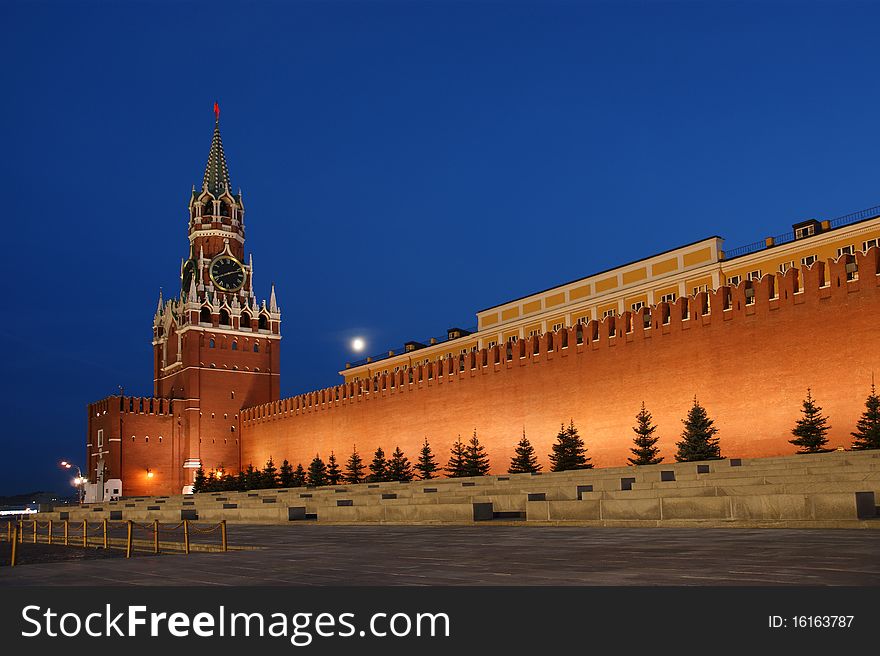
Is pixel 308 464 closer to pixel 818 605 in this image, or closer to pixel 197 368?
pixel 197 368

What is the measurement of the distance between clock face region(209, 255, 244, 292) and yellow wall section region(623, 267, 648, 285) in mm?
29139

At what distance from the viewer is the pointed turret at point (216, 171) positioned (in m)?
59.1

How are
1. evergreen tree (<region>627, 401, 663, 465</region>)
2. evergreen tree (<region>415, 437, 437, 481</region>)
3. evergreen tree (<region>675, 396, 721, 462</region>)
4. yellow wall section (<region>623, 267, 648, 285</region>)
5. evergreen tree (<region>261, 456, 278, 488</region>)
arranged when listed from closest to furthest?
evergreen tree (<region>675, 396, 721, 462</region>)
evergreen tree (<region>627, 401, 663, 465</region>)
evergreen tree (<region>415, 437, 437, 481</region>)
yellow wall section (<region>623, 267, 648, 285</region>)
evergreen tree (<region>261, 456, 278, 488</region>)

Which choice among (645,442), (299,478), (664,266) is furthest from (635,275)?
(299,478)

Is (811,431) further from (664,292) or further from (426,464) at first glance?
(426,464)

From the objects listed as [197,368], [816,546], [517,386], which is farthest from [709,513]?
[197,368]

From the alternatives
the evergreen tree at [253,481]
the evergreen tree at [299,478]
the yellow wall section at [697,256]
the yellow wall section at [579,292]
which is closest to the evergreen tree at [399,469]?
the evergreen tree at [299,478]

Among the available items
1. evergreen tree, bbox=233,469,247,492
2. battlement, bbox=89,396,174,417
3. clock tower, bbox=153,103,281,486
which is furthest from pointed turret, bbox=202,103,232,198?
evergreen tree, bbox=233,469,247,492

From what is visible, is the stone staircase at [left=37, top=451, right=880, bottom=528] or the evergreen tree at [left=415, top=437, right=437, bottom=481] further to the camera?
the evergreen tree at [left=415, top=437, right=437, bottom=481]

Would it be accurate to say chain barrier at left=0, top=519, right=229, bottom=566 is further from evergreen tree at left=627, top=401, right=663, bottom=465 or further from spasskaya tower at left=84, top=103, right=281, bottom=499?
spasskaya tower at left=84, top=103, right=281, bottom=499

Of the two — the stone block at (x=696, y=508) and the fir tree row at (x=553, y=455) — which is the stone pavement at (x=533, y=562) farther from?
the fir tree row at (x=553, y=455)

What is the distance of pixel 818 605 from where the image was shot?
3.45 metres

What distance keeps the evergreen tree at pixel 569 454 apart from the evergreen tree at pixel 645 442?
145 centimetres

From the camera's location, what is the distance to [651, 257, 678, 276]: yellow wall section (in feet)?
109
